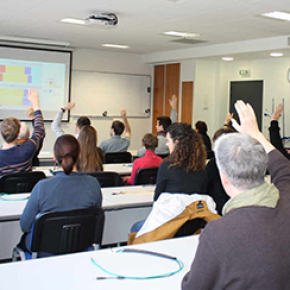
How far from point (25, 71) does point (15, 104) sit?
2.55ft

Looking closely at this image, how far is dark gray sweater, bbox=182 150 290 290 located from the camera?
132 cm

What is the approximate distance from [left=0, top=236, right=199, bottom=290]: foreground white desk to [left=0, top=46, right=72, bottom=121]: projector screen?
8.08 meters

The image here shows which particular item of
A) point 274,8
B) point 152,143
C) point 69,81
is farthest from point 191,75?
point 152,143

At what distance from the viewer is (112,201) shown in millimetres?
3516

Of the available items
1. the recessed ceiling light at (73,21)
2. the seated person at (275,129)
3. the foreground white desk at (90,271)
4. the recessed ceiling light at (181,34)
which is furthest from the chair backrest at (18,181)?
the recessed ceiling light at (181,34)

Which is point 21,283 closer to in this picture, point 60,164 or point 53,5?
point 60,164

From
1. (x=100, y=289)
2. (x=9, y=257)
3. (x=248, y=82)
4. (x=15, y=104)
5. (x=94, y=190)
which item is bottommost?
(x=9, y=257)

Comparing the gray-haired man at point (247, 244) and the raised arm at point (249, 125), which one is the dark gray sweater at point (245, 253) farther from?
the raised arm at point (249, 125)

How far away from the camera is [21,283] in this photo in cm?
174

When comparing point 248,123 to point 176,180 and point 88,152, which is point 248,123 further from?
point 88,152

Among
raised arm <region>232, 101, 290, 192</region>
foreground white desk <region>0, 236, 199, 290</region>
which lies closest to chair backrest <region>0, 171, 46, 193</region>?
foreground white desk <region>0, 236, 199, 290</region>

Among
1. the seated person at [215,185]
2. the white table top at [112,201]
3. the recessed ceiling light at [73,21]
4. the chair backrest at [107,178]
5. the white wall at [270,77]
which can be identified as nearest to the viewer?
the white table top at [112,201]

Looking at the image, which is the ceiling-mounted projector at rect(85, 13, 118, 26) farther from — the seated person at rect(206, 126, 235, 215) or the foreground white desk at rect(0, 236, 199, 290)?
the foreground white desk at rect(0, 236, 199, 290)

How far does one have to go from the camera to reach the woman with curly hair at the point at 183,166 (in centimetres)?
327
